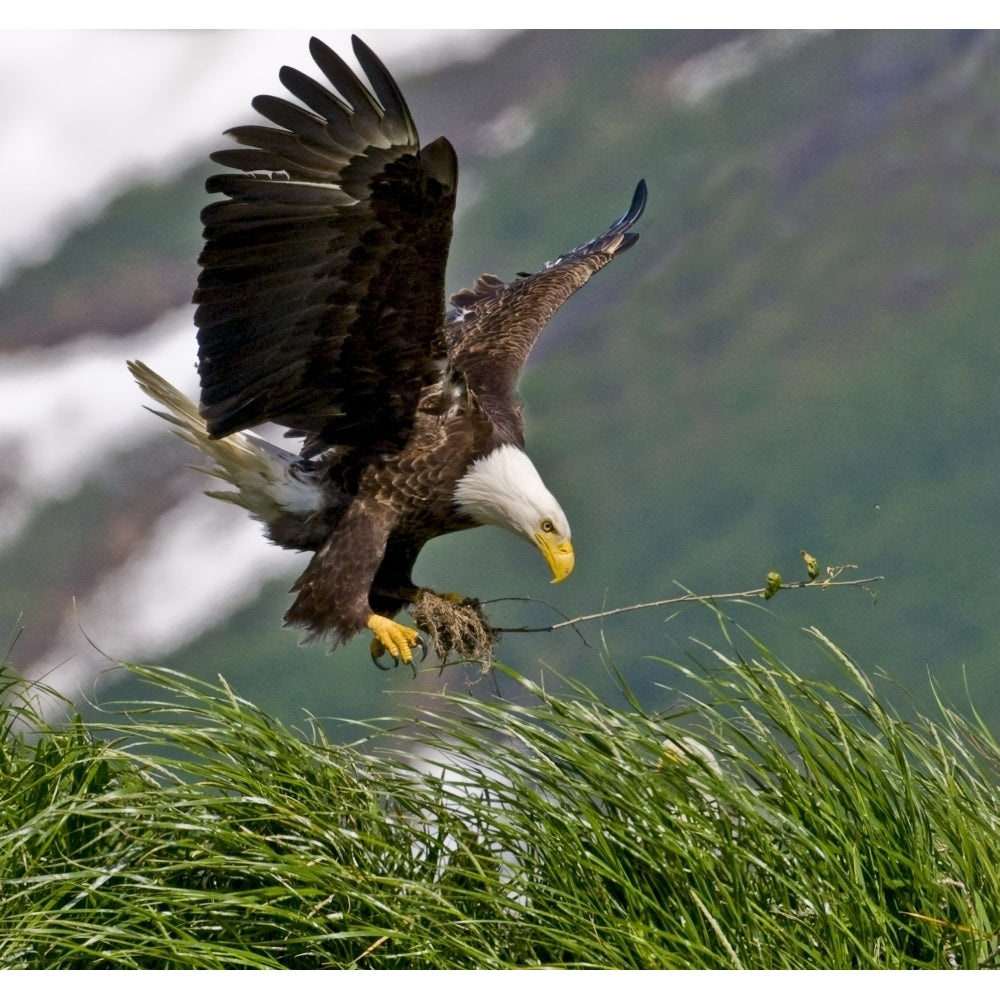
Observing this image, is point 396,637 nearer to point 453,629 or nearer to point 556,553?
point 453,629

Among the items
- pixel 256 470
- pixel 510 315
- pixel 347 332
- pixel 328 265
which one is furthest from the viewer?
pixel 510 315

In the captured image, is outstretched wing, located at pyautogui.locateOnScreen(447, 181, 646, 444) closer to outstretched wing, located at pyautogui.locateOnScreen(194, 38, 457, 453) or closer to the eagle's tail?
outstretched wing, located at pyautogui.locateOnScreen(194, 38, 457, 453)

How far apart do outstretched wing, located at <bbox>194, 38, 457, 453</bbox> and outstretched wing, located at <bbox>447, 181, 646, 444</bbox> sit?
42 cm

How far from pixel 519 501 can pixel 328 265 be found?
777 millimetres

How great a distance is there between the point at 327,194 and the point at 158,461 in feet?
3.56

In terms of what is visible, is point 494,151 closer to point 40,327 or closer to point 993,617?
point 40,327

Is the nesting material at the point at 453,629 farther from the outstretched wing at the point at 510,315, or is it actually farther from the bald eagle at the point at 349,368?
the outstretched wing at the point at 510,315

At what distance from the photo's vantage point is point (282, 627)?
3.41 m

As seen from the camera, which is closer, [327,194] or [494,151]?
[327,194]

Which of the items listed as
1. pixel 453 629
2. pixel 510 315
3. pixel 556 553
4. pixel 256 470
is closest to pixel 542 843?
pixel 453 629

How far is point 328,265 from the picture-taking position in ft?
10.00

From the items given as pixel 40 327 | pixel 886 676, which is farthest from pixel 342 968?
pixel 40 327

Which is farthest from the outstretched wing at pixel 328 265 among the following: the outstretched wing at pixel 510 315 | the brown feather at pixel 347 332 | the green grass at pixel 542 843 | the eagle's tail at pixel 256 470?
the green grass at pixel 542 843

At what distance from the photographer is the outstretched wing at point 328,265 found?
2.80 meters
